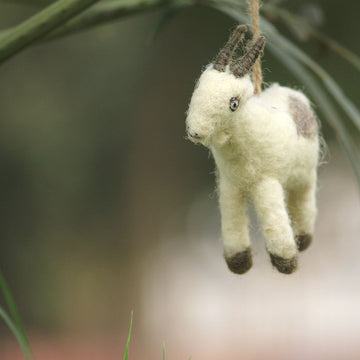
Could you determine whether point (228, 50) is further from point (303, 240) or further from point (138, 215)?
point (138, 215)

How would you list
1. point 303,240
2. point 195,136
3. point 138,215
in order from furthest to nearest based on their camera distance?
1. point 138,215
2. point 303,240
3. point 195,136

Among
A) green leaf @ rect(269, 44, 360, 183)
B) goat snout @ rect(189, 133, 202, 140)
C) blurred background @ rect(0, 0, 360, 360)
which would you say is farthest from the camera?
blurred background @ rect(0, 0, 360, 360)

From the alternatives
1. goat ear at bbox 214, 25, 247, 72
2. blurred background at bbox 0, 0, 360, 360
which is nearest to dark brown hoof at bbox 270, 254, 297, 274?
goat ear at bbox 214, 25, 247, 72

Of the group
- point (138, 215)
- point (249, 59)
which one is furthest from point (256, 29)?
point (138, 215)

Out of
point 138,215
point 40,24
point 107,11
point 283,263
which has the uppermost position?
point 138,215

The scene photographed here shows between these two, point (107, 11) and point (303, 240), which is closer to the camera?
point (303, 240)

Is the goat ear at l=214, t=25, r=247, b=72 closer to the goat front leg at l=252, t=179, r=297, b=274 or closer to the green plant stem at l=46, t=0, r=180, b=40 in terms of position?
the goat front leg at l=252, t=179, r=297, b=274

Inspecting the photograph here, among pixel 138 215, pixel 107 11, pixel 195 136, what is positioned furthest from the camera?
pixel 138 215
